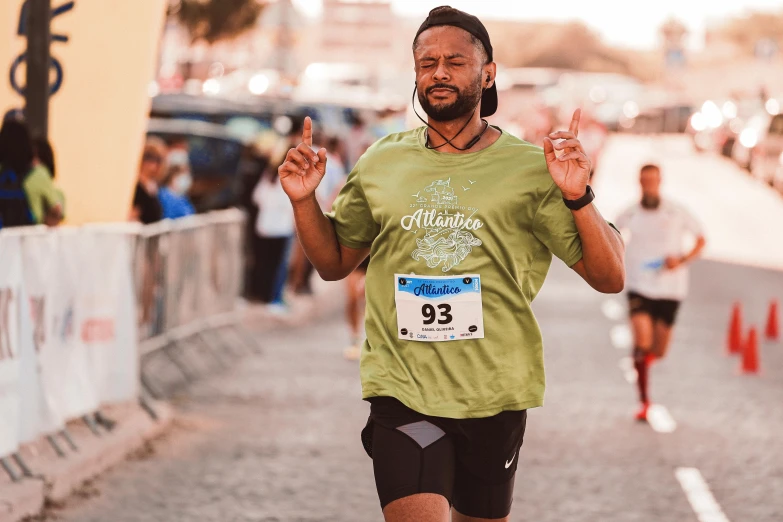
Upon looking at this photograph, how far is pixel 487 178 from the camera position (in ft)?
13.9

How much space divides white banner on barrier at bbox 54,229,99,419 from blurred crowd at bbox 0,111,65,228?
64cm

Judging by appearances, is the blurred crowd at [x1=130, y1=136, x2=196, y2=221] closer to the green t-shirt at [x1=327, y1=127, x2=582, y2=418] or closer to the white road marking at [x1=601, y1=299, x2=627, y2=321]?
the white road marking at [x1=601, y1=299, x2=627, y2=321]

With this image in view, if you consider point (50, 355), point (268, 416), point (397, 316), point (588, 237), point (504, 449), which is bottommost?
point (268, 416)

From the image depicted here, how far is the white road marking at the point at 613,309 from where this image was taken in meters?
16.5

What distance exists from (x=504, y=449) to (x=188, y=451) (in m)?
4.89

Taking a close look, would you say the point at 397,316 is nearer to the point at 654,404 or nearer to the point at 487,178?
the point at 487,178

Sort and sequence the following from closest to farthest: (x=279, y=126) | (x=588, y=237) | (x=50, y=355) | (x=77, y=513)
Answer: (x=588, y=237), (x=77, y=513), (x=50, y=355), (x=279, y=126)

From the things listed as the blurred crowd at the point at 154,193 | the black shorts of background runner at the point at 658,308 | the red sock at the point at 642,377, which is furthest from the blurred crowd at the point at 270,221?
the red sock at the point at 642,377

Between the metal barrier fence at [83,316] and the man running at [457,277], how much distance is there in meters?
3.44

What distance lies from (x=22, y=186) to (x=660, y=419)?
4.48 metres

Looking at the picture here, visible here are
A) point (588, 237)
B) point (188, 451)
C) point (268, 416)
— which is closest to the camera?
point (588, 237)

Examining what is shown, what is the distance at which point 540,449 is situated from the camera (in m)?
9.07

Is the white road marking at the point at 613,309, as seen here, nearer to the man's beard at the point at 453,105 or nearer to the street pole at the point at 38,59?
the street pole at the point at 38,59

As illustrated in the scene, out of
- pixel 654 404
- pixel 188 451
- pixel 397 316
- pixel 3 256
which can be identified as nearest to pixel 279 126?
pixel 654 404
